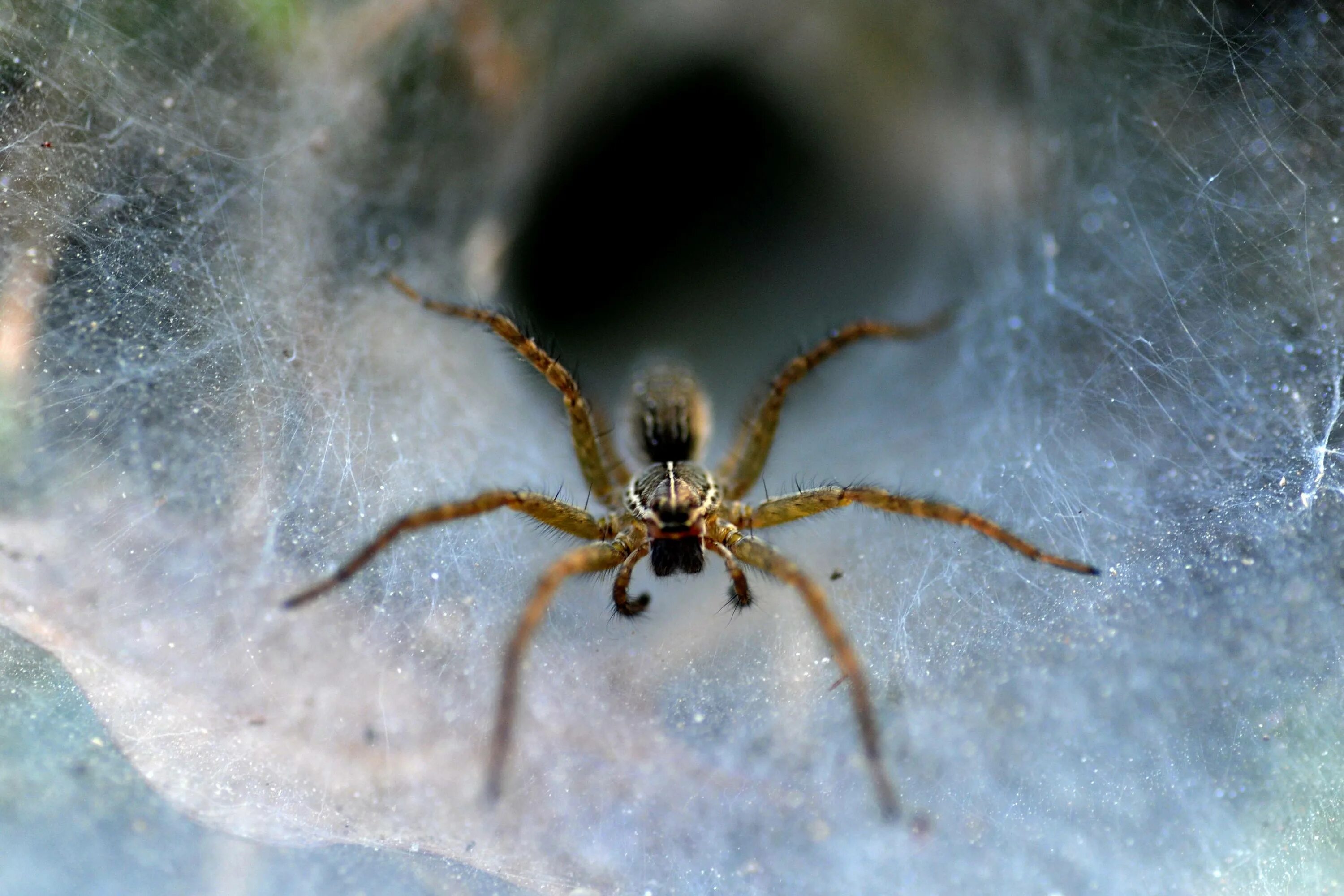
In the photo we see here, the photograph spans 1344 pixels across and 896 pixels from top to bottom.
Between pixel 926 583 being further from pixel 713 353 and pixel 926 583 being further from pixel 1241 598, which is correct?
pixel 713 353

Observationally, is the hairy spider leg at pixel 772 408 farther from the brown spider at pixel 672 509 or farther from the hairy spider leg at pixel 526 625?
the hairy spider leg at pixel 526 625

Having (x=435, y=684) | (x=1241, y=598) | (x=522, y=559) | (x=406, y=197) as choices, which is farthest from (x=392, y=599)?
(x=1241, y=598)

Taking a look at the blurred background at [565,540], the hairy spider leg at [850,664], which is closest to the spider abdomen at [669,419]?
the blurred background at [565,540]

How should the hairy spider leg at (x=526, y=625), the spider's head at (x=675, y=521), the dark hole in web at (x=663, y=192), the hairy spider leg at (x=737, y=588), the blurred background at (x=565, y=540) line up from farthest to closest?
the dark hole in web at (x=663, y=192) → the spider's head at (x=675, y=521) → the hairy spider leg at (x=737, y=588) → the blurred background at (x=565, y=540) → the hairy spider leg at (x=526, y=625)

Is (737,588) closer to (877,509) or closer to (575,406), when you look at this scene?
(877,509)

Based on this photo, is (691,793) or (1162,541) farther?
(1162,541)

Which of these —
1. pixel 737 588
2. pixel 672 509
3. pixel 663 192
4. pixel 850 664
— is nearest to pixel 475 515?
pixel 672 509
